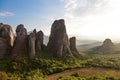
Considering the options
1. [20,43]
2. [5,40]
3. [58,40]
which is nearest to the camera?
[5,40]

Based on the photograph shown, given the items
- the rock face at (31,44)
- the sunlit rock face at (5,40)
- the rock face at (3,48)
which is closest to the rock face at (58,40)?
the rock face at (31,44)

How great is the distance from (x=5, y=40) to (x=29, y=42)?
8404mm

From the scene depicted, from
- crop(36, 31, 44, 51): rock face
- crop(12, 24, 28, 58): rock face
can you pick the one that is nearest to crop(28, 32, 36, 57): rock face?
crop(12, 24, 28, 58): rock face

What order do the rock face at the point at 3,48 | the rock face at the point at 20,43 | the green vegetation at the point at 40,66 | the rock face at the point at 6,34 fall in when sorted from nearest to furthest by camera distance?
the green vegetation at the point at 40,66 → the rock face at the point at 3,48 → the rock face at the point at 20,43 → the rock face at the point at 6,34

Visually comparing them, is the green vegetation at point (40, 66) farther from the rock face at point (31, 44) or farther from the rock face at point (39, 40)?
the rock face at point (39, 40)

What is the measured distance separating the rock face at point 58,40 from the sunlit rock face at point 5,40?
53.7 ft

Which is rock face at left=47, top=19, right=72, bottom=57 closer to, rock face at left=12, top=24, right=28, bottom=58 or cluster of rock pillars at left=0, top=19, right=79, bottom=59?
cluster of rock pillars at left=0, top=19, right=79, bottom=59

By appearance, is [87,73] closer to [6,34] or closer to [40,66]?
[40,66]

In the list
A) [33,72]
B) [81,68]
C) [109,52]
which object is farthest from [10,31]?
[109,52]

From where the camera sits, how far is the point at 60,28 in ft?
308

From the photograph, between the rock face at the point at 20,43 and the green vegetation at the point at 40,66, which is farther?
the rock face at the point at 20,43

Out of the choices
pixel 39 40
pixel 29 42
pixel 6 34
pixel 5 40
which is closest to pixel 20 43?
pixel 29 42

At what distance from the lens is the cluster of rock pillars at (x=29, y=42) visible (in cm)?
8094

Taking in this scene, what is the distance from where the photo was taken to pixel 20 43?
83.7 metres
